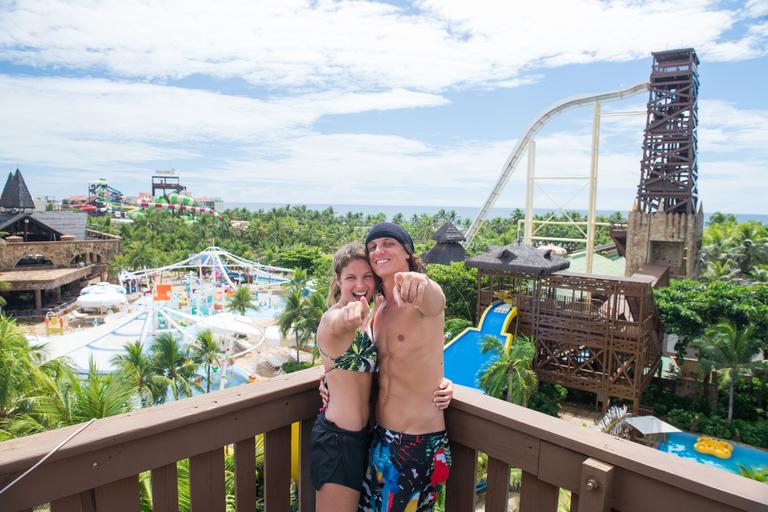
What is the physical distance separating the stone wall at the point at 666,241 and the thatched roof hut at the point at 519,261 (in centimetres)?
815

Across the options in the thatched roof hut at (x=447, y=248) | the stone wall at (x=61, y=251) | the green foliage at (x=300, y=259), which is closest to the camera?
the thatched roof hut at (x=447, y=248)

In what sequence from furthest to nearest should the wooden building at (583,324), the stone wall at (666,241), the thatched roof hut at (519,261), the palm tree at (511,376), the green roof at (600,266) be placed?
the green roof at (600,266), the stone wall at (666,241), the thatched roof hut at (519,261), the wooden building at (583,324), the palm tree at (511,376)

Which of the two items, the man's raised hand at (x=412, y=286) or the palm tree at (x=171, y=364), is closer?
the man's raised hand at (x=412, y=286)

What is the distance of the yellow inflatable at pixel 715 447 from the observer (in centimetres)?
1259

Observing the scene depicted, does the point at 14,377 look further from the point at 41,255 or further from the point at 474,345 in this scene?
the point at 41,255

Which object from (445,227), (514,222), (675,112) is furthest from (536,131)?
(514,222)

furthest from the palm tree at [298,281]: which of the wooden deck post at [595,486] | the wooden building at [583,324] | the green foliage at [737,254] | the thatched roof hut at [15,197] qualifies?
the wooden deck post at [595,486]

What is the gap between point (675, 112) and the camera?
2188 centimetres

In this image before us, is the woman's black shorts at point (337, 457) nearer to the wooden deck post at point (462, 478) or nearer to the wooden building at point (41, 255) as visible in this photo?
the wooden deck post at point (462, 478)

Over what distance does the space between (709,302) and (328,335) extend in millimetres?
17588

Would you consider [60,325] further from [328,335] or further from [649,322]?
[328,335]

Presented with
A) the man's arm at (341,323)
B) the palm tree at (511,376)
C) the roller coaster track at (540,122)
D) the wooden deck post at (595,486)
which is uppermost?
the roller coaster track at (540,122)

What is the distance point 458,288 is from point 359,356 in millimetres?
20483

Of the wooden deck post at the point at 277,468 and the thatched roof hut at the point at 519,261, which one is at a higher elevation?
the wooden deck post at the point at 277,468
